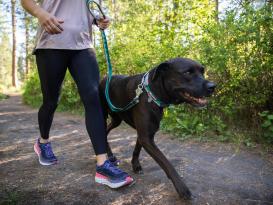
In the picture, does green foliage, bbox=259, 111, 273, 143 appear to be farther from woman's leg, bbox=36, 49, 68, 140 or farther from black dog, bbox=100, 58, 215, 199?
woman's leg, bbox=36, 49, 68, 140

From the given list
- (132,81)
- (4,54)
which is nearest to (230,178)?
(132,81)

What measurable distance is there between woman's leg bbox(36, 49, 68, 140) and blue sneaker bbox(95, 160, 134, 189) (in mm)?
943

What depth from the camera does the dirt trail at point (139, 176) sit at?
296cm

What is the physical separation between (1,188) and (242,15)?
4.37 metres

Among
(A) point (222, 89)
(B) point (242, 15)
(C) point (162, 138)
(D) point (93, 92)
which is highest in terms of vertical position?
(B) point (242, 15)

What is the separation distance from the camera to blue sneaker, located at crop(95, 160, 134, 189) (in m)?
3.07

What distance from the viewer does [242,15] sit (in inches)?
211

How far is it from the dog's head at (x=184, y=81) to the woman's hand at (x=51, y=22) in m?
1.01

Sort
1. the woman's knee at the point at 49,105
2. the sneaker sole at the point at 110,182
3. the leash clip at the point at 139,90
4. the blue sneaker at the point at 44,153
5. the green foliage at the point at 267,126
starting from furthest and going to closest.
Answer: the green foliage at the point at 267,126 < the blue sneaker at the point at 44,153 < the woman's knee at the point at 49,105 < the leash clip at the point at 139,90 < the sneaker sole at the point at 110,182

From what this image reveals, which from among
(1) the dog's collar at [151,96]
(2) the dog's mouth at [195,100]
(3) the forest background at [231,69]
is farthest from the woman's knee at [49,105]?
(3) the forest background at [231,69]

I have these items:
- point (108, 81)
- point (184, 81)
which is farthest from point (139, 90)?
point (108, 81)

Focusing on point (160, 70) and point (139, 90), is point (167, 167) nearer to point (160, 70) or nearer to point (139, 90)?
point (139, 90)

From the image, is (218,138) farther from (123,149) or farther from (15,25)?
(15,25)

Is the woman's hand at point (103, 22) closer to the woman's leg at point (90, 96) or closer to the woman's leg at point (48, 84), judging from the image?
the woman's leg at point (90, 96)
